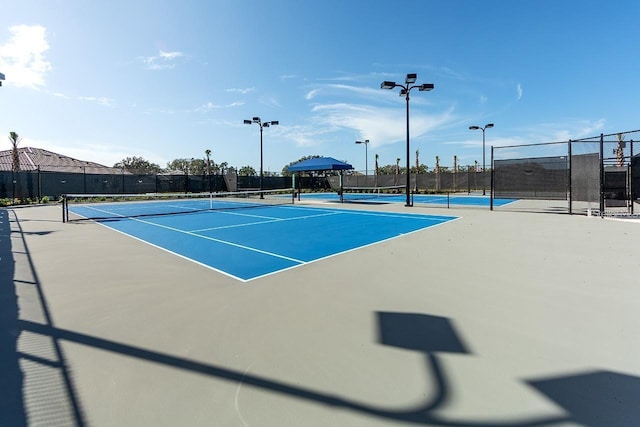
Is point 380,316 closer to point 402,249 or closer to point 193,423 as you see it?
point 193,423

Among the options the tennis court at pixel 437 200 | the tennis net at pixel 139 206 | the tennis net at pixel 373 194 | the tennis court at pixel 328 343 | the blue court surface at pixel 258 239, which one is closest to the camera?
the tennis court at pixel 328 343

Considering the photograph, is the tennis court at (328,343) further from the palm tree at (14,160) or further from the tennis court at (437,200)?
the palm tree at (14,160)

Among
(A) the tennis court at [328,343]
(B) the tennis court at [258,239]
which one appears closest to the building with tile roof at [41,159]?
(B) the tennis court at [258,239]

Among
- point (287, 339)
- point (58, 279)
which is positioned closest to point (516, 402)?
point (287, 339)

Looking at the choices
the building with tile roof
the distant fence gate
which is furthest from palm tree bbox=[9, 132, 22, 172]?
the distant fence gate

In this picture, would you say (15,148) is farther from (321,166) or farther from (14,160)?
(321,166)

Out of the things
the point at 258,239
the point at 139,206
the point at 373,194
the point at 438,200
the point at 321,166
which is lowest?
the point at 258,239

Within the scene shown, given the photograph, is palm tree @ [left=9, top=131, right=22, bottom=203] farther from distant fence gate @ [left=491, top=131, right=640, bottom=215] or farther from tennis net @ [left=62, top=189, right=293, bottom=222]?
distant fence gate @ [left=491, top=131, right=640, bottom=215]

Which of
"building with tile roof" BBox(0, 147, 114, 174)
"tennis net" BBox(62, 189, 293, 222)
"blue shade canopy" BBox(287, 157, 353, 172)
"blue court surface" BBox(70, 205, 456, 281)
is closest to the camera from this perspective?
"blue court surface" BBox(70, 205, 456, 281)

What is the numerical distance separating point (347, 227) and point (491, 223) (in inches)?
191

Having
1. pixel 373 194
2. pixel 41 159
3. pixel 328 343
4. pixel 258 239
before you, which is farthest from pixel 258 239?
pixel 41 159

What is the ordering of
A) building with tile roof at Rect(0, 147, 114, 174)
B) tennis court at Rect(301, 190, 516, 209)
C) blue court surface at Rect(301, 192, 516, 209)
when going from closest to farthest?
tennis court at Rect(301, 190, 516, 209) → blue court surface at Rect(301, 192, 516, 209) → building with tile roof at Rect(0, 147, 114, 174)

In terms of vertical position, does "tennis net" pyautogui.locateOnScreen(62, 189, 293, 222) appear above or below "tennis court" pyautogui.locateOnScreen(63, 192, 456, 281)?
above

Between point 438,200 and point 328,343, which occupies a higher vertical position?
point 438,200
